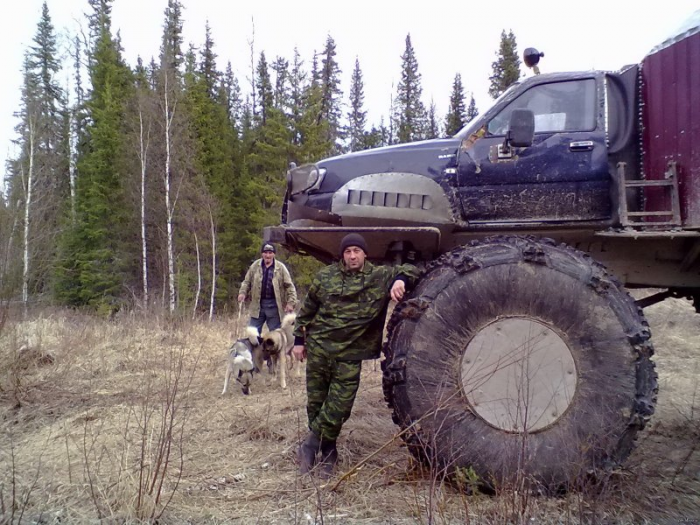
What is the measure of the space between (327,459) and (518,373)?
1.48 m

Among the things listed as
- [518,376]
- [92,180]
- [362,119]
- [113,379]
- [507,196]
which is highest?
[362,119]

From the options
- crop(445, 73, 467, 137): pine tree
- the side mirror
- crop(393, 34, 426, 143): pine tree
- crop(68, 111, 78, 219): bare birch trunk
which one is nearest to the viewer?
the side mirror

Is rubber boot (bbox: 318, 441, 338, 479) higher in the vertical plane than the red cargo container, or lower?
lower

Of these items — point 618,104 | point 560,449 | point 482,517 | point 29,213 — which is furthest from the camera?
point 29,213

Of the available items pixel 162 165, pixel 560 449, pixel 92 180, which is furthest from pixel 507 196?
pixel 92 180

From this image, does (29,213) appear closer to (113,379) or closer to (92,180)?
(92,180)

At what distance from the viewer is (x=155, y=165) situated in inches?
854

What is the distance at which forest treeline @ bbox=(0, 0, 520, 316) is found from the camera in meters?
21.0

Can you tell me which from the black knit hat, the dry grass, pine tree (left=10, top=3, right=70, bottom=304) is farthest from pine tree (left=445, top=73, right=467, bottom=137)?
the black knit hat

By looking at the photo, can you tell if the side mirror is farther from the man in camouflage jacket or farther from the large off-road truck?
the man in camouflage jacket

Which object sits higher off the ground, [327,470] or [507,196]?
[507,196]

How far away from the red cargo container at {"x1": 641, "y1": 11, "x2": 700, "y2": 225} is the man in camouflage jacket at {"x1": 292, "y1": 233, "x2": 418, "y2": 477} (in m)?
1.81

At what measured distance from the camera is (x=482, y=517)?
2480 mm

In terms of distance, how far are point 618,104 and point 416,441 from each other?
112 inches
